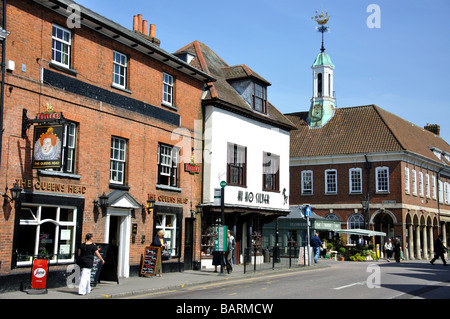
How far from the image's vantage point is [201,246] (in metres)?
23.4

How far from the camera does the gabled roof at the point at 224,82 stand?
963 inches

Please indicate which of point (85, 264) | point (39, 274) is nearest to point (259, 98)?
point (85, 264)

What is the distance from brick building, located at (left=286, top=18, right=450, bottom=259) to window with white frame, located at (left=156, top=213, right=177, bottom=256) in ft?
88.4

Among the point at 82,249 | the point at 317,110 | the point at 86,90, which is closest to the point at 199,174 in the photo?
the point at 86,90

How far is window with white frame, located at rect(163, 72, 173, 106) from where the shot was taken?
2191cm

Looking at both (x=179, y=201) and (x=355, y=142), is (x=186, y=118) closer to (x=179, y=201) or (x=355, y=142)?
(x=179, y=201)

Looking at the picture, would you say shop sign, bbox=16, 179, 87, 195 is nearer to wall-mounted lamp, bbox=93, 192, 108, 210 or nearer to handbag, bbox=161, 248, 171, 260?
wall-mounted lamp, bbox=93, 192, 108, 210

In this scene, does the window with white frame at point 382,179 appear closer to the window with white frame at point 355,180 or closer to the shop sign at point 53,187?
the window with white frame at point 355,180

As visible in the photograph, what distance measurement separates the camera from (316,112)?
53031mm

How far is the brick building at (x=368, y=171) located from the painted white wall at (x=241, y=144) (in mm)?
17919

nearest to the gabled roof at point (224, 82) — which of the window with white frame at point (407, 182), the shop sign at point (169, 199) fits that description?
the shop sign at point (169, 199)

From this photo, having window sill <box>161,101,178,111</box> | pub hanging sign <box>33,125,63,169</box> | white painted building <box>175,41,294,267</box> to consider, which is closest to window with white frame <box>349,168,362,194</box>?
white painted building <box>175,41,294,267</box>
